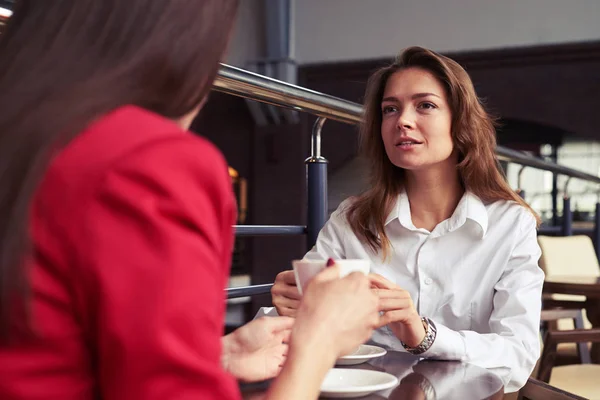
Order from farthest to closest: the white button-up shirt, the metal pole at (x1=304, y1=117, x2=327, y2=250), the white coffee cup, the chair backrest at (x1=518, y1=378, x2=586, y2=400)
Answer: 1. the metal pole at (x1=304, y1=117, x2=327, y2=250)
2. the white button-up shirt
3. the chair backrest at (x1=518, y1=378, x2=586, y2=400)
4. the white coffee cup

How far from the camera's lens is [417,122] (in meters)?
1.99

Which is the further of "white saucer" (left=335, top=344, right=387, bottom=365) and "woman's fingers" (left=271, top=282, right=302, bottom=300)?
"woman's fingers" (left=271, top=282, right=302, bottom=300)

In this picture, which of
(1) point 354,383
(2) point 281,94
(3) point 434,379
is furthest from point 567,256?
(1) point 354,383

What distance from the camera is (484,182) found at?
6.52 ft

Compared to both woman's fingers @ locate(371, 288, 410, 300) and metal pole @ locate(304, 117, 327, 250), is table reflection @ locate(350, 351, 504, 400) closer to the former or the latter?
woman's fingers @ locate(371, 288, 410, 300)

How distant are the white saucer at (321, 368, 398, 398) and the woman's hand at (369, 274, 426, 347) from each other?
0.68ft

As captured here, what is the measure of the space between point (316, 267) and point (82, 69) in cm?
52

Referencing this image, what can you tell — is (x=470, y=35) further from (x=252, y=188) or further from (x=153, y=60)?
(x=153, y=60)

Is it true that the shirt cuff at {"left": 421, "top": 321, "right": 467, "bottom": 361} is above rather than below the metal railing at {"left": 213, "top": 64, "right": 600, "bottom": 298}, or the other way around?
below

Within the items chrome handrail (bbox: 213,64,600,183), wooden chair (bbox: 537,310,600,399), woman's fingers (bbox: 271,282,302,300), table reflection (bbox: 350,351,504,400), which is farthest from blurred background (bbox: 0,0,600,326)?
table reflection (bbox: 350,351,504,400)

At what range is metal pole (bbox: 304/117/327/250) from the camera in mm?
2328

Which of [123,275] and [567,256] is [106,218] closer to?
[123,275]

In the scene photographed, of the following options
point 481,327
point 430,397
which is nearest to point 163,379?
point 430,397

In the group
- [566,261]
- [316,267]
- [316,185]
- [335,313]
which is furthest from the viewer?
[566,261]
